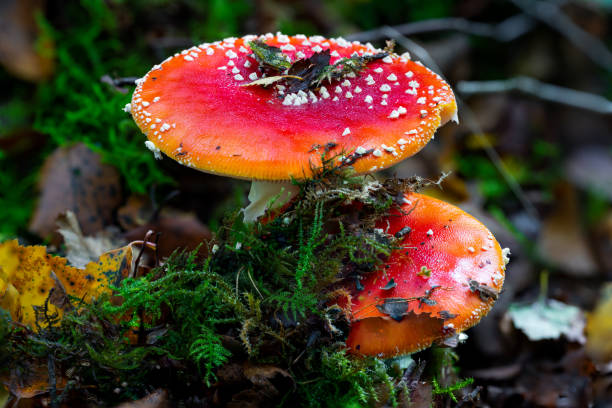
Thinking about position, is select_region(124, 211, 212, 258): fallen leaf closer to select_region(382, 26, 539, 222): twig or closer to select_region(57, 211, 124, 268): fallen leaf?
select_region(57, 211, 124, 268): fallen leaf

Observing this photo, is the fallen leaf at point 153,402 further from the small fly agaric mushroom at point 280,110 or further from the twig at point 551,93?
the twig at point 551,93

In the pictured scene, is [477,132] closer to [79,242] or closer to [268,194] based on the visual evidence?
[268,194]

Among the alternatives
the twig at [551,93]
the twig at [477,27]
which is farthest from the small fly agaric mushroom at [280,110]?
the twig at [477,27]

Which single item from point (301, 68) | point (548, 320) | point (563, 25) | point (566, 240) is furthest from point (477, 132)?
point (301, 68)

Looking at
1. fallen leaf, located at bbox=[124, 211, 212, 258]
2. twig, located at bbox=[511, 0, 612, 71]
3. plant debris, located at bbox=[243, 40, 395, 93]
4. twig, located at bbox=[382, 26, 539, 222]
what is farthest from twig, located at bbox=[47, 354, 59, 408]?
twig, located at bbox=[511, 0, 612, 71]

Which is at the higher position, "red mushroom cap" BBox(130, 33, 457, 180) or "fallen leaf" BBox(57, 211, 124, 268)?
"red mushroom cap" BBox(130, 33, 457, 180)
